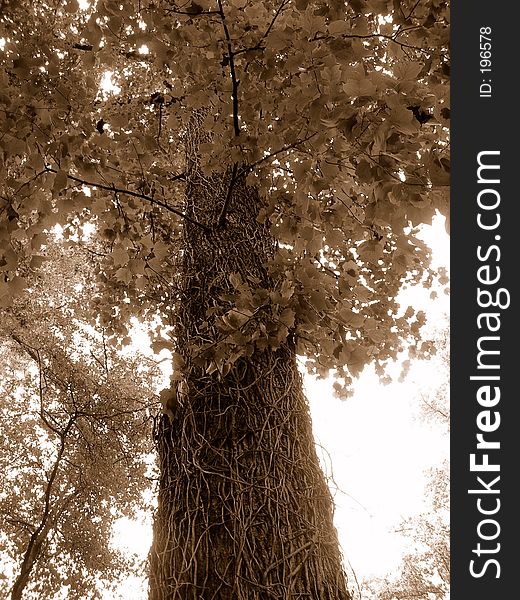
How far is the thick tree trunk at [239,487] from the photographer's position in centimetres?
170

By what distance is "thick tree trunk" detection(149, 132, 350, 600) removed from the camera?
5.57 ft

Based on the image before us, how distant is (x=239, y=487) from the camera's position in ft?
6.16

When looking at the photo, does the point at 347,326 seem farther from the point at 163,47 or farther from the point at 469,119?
the point at 163,47

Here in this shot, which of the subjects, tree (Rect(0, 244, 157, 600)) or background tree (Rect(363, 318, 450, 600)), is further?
background tree (Rect(363, 318, 450, 600))

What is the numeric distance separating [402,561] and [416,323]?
48.1 ft

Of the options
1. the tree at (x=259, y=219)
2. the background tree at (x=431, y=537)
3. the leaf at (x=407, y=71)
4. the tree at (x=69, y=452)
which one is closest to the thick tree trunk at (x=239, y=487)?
the tree at (x=259, y=219)

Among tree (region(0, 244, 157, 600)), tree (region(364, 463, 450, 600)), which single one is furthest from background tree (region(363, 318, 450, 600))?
tree (region(0, 244, 157, 600))

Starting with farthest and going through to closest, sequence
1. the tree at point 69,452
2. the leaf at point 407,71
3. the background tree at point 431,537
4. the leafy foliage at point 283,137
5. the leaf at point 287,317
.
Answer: the background tree at point 431,537
the tree at point 69,452
the leaf at point 287,317
the leafy foliage at point 283,137
the leaf at point 407,71

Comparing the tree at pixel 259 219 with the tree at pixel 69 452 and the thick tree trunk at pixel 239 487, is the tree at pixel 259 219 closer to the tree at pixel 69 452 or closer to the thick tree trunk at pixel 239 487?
the thick tree trunk at pixel 239 487

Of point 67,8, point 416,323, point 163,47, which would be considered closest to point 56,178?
point 163,47

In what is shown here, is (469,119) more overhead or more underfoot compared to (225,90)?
more underfoot

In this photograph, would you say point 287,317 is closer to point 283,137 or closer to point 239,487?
point 239,487

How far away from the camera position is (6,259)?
6.32ft

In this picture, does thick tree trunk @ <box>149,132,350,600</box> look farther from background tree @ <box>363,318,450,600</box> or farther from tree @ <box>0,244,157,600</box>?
background tree @ <box>363,318,450,600</box>
